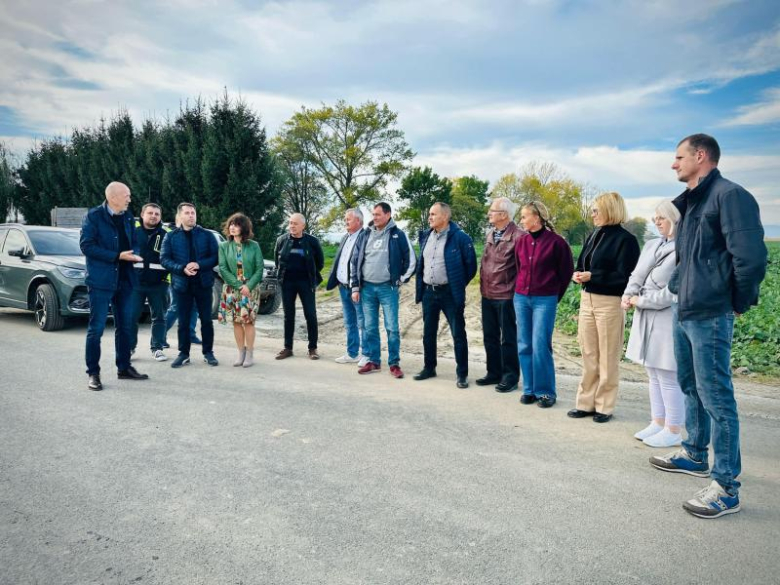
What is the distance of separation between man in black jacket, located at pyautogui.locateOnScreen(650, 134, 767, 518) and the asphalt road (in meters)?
0.33

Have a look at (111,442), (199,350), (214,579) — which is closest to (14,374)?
(199,350)

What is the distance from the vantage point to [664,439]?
423 centimetres

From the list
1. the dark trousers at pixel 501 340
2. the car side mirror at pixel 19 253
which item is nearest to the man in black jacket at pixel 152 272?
the car side mirror at pixel 19 253

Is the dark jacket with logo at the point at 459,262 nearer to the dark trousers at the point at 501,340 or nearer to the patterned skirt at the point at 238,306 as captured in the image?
the dark trousers at the point at 501,340

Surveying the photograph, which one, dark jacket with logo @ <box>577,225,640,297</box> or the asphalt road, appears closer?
the asphalt road

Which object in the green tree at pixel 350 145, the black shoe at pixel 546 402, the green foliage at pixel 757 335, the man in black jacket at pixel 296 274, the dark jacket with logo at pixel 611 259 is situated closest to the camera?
the dark jacket with logo at pixel 611 259

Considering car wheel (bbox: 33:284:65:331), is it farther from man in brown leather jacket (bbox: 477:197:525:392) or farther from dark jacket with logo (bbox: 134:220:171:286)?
man in brown leather jacket (bbox: 477:197:525:392)

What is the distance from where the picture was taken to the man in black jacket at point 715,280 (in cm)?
298

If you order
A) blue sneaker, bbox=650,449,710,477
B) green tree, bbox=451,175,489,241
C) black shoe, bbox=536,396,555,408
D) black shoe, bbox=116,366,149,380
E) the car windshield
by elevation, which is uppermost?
green tree, bbox=451,175,489,241

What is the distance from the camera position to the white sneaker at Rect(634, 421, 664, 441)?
436 cm

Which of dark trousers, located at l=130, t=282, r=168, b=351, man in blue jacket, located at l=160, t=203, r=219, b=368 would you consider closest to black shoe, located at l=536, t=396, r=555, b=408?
man in blue jacket, located at l=160, t=203, r=219, b=368

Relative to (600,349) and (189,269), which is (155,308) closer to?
(189,269)

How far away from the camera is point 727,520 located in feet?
10.0

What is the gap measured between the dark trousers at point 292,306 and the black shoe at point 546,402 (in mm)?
3506
